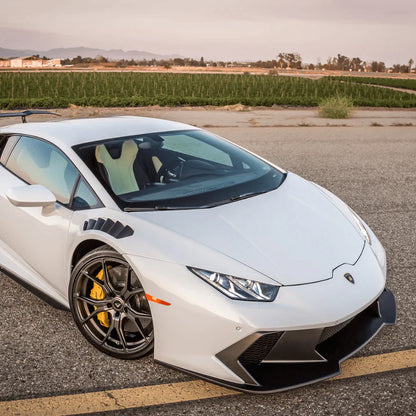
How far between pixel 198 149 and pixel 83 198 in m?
1.29

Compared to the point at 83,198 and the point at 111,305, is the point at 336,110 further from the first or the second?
the point at 111,305

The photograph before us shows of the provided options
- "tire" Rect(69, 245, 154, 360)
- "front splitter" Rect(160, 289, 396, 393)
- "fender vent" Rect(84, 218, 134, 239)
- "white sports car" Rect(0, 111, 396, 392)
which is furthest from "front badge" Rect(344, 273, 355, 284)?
"fender vent" Rect(84, 218, 134, 239)

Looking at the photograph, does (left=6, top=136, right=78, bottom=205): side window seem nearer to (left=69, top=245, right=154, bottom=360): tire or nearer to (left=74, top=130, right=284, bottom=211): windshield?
(left=74, top=130, right=284, bottom=211): windshield

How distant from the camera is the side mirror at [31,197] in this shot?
3.27 metres

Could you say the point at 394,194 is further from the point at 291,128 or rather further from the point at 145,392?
the point at 291,128

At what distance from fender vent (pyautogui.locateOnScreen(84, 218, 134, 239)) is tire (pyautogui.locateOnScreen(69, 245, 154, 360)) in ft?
0.33

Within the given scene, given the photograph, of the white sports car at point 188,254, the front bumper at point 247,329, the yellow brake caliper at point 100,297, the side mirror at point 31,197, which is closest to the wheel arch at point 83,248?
the white sports car at point 188,254

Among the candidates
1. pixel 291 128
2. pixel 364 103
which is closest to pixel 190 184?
pixel 291 128

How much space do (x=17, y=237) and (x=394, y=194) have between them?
526 cm

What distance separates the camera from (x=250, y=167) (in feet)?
13.5

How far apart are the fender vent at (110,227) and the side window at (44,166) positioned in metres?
0.39

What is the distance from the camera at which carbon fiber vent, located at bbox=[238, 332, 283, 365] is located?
2.54 metres

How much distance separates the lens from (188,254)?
9.14ft

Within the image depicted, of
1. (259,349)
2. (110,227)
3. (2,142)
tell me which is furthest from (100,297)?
(2,142)
